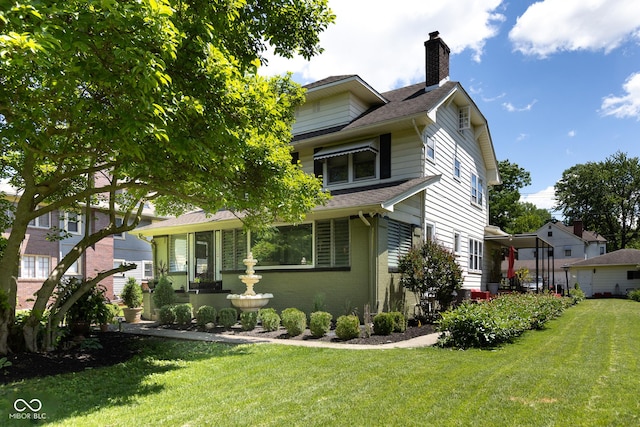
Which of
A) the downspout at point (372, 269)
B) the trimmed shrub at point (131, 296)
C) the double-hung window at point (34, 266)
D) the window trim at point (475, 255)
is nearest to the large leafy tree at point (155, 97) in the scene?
the downspout at point (372, 269)

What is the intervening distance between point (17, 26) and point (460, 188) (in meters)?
17.0

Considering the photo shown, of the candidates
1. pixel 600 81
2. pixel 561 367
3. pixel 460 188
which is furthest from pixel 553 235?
pixel 561 367

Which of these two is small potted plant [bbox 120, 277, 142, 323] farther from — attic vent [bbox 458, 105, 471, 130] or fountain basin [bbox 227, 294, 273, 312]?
attic vent [bbox 458, 105, 471, 130]

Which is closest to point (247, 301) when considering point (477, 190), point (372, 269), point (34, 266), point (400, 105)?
point (372, 269)

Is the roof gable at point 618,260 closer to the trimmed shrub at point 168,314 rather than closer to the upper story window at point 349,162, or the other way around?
the upper story window at point 349,162

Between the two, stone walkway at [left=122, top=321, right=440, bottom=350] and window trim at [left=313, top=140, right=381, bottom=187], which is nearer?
stone walkway at [left=122, top=321, right=440, bottom=350]

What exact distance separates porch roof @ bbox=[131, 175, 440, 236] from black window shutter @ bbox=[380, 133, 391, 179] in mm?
435

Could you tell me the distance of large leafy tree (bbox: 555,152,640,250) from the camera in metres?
55.0

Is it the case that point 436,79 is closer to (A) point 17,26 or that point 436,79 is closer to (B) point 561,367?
(B) point 561,367

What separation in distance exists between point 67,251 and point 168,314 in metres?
15.1

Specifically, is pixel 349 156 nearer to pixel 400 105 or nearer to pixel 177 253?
pixel 400 105

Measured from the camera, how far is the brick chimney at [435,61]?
17.0 metres

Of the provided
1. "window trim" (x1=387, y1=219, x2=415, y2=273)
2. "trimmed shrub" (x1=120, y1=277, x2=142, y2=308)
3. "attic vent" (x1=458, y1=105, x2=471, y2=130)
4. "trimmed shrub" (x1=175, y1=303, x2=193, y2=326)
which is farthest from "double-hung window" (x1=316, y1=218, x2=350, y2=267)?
"attic vent" (x1=458, y1=105, x2=471, y2=130)

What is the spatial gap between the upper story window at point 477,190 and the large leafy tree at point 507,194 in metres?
22.0
